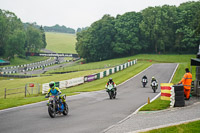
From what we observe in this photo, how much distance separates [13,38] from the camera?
112 meters

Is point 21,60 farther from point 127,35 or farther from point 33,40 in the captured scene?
point 127,35

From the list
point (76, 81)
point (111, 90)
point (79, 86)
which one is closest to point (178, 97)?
point (111, 90)

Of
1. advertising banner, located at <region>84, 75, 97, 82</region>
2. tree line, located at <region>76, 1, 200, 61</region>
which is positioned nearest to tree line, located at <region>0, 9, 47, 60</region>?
tree line, located at <region>76, 1, 200, 61</region>

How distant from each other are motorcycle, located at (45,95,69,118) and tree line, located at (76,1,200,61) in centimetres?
8357

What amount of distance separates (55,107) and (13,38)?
343 ft

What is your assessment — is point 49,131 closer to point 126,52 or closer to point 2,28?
point 126,52

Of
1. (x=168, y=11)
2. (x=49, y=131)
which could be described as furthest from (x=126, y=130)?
(x=168, y=11)

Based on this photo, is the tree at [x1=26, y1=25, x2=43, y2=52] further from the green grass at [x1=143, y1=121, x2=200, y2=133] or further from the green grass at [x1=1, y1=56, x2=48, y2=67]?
the green grass at [x1=143, y1=121, x2=200, y2=133]

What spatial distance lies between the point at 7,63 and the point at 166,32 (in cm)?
5939

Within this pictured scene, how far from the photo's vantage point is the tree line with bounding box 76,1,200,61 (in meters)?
95.6

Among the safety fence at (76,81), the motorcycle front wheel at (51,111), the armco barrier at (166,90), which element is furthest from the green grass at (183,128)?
the safety fence at (76,81)

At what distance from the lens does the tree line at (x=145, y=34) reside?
314ft

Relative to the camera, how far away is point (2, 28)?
119m

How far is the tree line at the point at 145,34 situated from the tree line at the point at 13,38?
28044 mm
